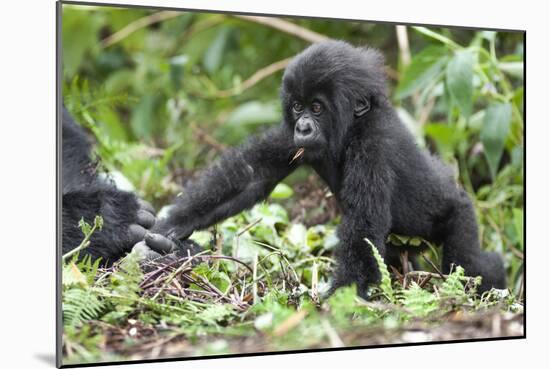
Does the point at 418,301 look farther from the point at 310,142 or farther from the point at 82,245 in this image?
the point at 82,245

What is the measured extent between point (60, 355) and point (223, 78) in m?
4.20

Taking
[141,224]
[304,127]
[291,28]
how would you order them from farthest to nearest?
1. [291,28]
2. [141,224]
3. [304,127]

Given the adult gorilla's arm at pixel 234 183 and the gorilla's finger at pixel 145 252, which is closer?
the gorilla's finger at pixel 145 252

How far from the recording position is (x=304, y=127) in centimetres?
386

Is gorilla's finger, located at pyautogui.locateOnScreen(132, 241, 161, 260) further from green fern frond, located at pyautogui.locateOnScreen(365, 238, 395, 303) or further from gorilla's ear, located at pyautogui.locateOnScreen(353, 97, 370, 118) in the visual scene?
gorilla's ear, located at pyautogui.locateOnScreen(353, 97, 370, 118)

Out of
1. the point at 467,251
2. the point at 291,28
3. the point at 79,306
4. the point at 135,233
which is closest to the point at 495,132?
the point at 467,251

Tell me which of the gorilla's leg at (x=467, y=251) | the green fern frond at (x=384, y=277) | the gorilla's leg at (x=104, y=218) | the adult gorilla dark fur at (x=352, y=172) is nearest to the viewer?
the green fern frond at (x=384, y=277)

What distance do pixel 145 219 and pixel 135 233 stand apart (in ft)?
0.48

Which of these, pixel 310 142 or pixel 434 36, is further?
pixel 434 36

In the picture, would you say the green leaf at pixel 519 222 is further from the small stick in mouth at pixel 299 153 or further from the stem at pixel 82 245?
the stem at pixel 82 245

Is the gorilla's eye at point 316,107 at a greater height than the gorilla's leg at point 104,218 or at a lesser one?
greater

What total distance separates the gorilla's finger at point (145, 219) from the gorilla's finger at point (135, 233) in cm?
7

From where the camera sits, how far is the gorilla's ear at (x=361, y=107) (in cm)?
395

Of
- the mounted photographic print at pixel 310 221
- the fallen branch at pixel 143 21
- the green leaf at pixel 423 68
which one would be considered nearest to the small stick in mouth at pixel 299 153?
the mounted photographic print at pixel 310 221
